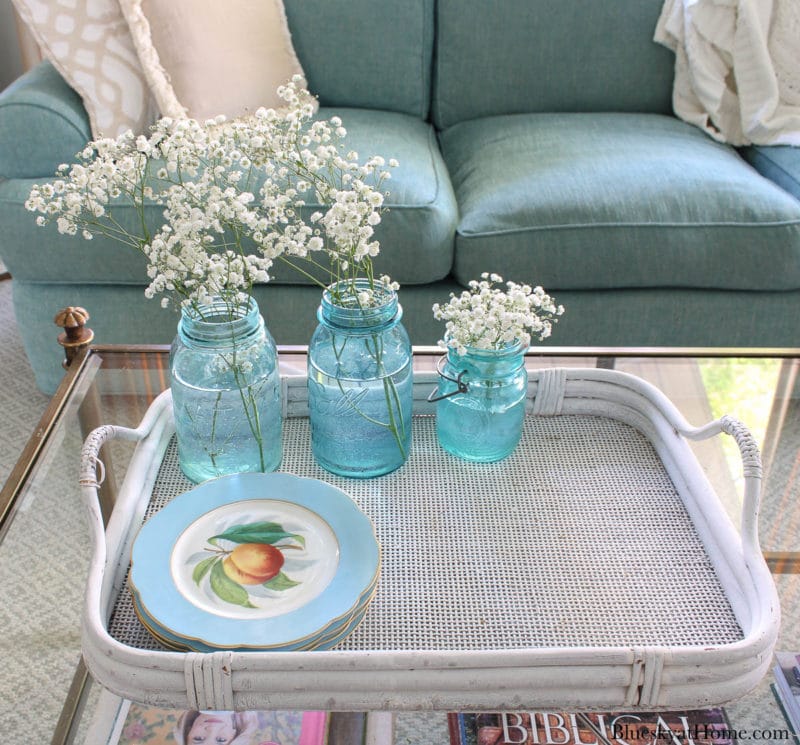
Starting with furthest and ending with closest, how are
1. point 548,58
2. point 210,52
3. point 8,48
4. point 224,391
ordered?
point 8,48 → point 548,58 → point 210,52 → point 224,391

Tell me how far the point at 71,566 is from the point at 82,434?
18 cm

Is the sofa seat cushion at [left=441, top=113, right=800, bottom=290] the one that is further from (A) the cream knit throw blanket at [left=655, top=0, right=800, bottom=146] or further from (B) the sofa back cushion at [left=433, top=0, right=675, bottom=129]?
(B) the sofa back cushion at [left=433, top=0, right=675, bottom=129]

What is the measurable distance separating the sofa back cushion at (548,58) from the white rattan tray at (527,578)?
4.01 ft

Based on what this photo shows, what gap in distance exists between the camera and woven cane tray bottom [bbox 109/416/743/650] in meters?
0.77

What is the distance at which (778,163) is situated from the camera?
6.05 feet

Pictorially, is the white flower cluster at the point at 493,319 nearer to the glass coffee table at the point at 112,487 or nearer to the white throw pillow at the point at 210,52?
the glass coffee table at the point at 112,487

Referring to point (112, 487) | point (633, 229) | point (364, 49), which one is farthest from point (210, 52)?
point (112, 487)

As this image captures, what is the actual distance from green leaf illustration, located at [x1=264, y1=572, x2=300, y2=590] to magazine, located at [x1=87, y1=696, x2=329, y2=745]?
0.45 ft

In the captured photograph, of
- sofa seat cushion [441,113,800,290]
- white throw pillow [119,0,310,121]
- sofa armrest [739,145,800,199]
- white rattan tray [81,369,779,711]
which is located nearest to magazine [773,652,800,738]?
white rattan tray [81,369,779,711]

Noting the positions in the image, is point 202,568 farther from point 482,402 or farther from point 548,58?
point 548,58

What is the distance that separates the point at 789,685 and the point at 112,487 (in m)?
0.81

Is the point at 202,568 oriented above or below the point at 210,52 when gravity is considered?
below

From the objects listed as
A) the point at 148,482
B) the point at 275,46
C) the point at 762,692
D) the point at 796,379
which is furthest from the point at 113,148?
the point at 275,46

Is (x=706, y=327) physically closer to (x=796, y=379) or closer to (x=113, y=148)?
(x=796, y=379)
